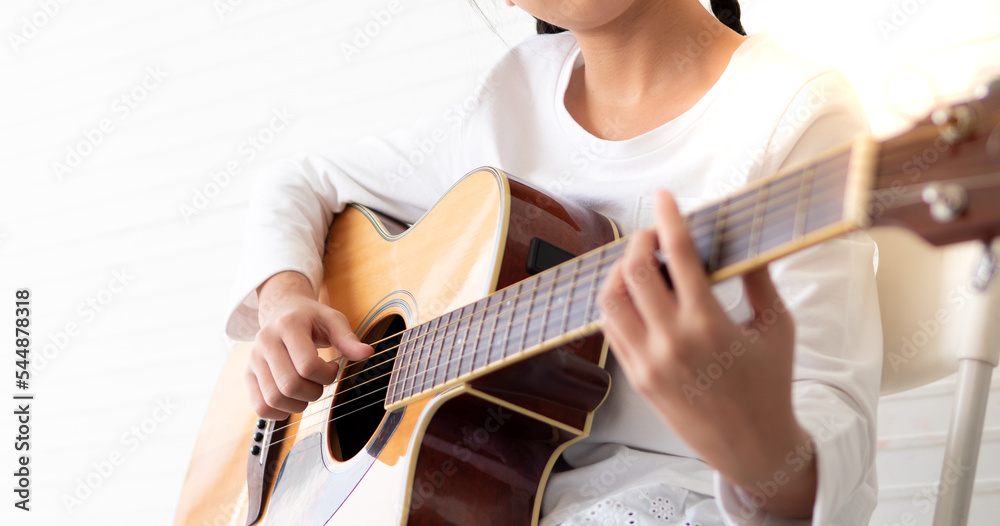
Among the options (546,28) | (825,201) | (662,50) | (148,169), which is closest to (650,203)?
(662,50)

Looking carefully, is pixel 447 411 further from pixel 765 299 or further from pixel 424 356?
pixel 765 299

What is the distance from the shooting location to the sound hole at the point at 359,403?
39.6 inches

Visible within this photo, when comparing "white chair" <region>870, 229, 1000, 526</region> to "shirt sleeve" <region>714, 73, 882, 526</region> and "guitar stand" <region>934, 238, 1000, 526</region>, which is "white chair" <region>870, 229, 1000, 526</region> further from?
"shirt sleeve" <region>714, 73, 882, 526</region>

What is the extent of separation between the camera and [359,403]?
1.03 metres

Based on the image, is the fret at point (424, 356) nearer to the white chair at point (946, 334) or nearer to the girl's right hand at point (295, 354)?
the girl's right hand at point (295, 354)

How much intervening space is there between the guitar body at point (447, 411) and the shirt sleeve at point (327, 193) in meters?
0.18

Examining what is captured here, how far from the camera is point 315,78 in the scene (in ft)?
7.61

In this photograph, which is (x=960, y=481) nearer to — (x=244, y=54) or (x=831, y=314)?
(x=831, y=314)

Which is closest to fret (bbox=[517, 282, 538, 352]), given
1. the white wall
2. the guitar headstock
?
the guitar headstock

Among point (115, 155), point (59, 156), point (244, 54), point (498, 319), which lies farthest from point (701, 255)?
point (59, 156)

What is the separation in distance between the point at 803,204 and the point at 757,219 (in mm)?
36

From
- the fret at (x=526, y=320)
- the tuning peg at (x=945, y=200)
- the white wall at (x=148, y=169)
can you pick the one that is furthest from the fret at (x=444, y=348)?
the white wall at (x=148, y=169)

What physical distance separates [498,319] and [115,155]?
7.45 ft

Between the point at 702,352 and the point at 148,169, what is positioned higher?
the point at 148,169
